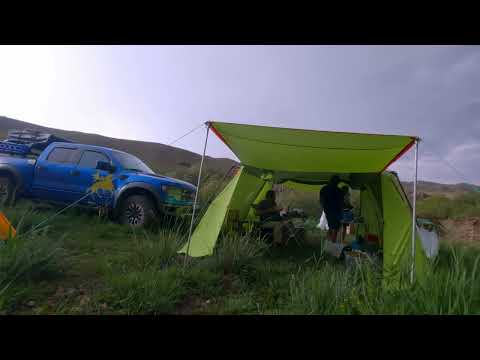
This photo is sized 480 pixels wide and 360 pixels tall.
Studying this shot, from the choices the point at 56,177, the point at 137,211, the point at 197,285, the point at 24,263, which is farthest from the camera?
the point at 56,177

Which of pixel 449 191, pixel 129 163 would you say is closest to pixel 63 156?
pixel 129 163

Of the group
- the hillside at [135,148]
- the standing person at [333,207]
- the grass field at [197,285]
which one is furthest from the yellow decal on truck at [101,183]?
the hillside at [135,148]

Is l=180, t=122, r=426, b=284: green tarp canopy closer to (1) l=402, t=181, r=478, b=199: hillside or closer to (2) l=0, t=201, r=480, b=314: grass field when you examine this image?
(2) l=0, t=201, r=480, b=314: grass field

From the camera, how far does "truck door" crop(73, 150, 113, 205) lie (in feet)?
20.1

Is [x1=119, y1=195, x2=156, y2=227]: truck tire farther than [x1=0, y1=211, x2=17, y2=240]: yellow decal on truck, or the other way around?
[x1=119, y1=195, x2=156, y2=227]: truck tire

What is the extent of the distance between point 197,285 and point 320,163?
3.14m

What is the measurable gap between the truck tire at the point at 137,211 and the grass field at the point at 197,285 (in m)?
1.22

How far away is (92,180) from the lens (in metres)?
6.19

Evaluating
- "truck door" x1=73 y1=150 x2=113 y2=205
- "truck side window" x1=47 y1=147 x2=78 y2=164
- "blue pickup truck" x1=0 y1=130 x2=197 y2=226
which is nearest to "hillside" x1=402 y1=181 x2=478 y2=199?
"blue pickup truck" x1=0 y1=130 x2=197 y2=226

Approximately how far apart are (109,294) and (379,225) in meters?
5.74

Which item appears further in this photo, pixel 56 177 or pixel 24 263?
pixel 56 177

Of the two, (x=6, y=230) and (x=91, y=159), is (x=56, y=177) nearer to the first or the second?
(x=91, y=159)

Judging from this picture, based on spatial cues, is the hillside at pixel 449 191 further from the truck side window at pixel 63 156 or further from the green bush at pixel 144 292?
the truck side window at pixel 63 156

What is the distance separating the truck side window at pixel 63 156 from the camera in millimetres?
6531
